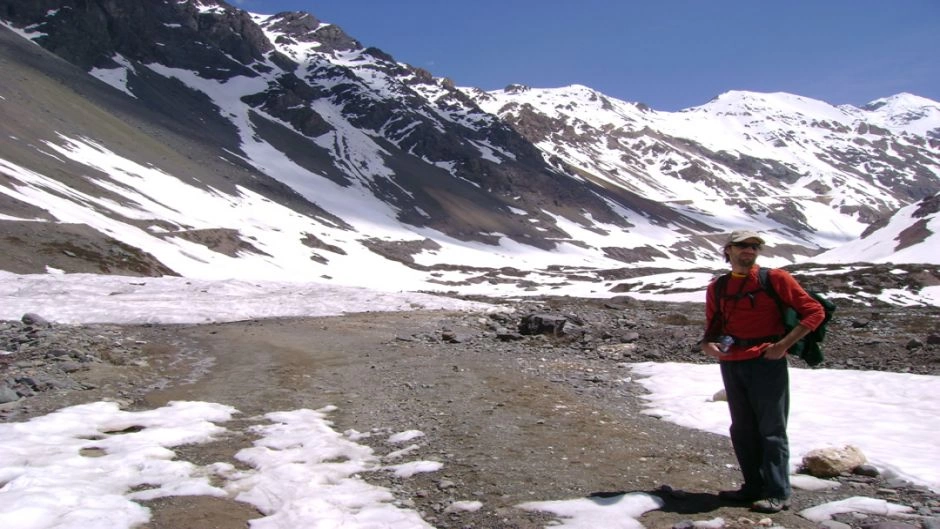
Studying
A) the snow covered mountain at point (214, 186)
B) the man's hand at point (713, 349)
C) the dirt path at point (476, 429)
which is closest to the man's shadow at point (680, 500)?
the dirt path at point (476, 429)

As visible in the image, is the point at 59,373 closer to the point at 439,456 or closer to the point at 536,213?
the point at 439,456

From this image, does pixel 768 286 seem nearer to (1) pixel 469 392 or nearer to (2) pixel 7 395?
(1) pixel 469 392

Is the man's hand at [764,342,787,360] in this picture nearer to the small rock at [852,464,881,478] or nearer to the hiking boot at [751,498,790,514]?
the hiking boot at [751,498,790,514]

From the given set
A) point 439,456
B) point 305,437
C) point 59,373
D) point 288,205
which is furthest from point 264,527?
point 288,205

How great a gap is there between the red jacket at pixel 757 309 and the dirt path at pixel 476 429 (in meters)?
1.71

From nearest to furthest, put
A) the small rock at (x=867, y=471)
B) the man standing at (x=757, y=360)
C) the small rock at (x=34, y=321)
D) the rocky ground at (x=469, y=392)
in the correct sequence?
the man standing at (x=757, y=360), the rocky ground at (x=469, y=392), the small rock at (x=867, y=471), the small rock at (x=34, y=321)

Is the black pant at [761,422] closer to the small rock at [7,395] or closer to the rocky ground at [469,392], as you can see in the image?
the rocky ground at [469,392]

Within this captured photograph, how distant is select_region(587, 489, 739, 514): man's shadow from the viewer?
6312 millimetres

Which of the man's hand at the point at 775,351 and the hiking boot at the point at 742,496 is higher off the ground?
the man's hand at the point at 775,351

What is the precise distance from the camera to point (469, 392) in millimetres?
12453

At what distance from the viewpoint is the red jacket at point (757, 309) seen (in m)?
6.46

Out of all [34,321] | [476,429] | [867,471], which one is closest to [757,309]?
[867,471]

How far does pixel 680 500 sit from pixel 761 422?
3.96ft

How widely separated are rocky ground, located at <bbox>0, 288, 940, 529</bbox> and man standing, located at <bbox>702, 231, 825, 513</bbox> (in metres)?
0.44
